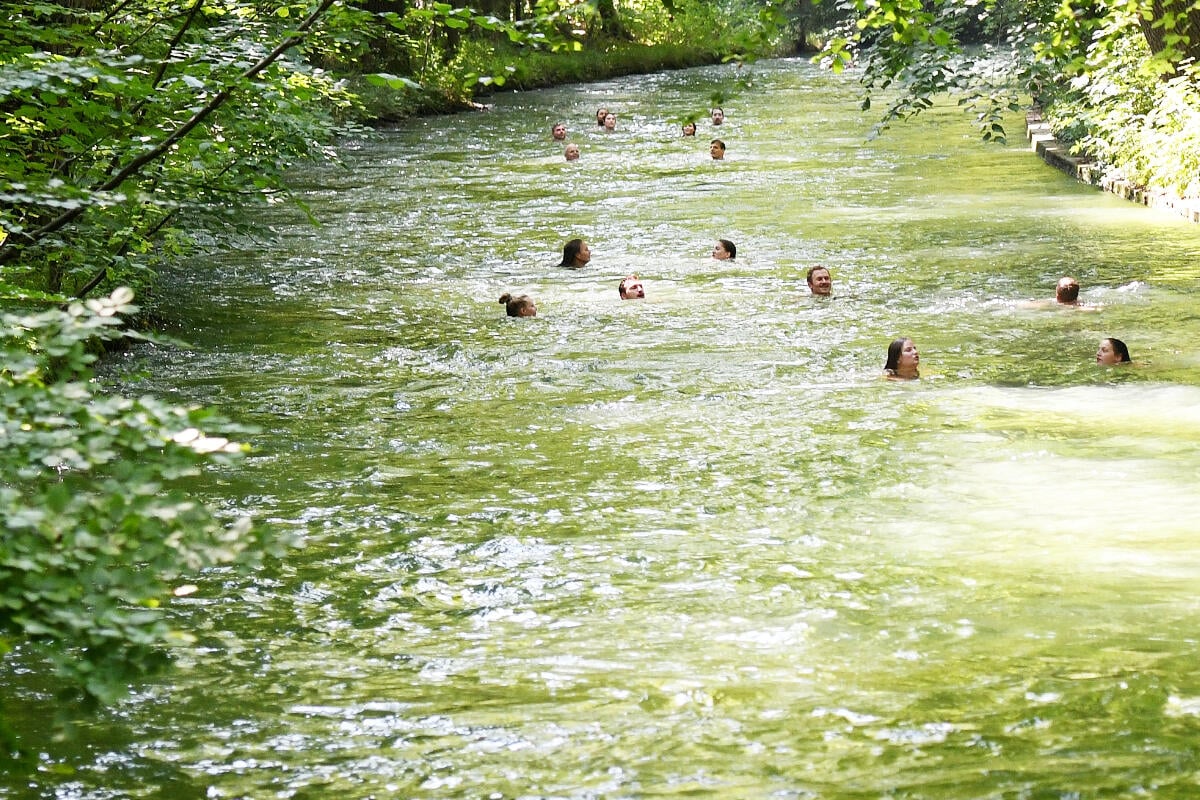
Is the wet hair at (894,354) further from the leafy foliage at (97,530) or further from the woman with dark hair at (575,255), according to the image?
the leafy foliage at (97,530)

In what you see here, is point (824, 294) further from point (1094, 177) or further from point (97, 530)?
point (97, 530)

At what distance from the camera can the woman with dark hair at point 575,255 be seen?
736 inches

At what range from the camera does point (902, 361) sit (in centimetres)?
1273

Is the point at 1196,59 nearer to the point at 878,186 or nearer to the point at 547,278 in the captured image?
the point at 878,186

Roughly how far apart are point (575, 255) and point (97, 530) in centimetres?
1494

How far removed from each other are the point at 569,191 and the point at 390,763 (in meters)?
20.4

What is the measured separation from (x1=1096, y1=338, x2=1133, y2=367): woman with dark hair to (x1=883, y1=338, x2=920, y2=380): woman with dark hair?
65.3 inches

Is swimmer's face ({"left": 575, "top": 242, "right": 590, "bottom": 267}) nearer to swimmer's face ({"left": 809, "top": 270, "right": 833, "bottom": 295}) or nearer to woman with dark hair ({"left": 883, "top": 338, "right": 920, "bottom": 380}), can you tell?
swimmer's face ({"left": 809, "top": 270, "right": 833, "bottom": 295})

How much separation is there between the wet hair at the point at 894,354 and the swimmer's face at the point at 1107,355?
181cm

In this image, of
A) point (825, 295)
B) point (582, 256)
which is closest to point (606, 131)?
point (582, 256)

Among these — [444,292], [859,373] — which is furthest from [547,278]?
[859,373]

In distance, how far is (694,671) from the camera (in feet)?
23.0

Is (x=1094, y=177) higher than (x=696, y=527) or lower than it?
higher

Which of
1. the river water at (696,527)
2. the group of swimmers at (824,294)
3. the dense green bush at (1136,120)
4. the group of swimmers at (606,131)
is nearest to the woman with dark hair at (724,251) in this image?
the group of swimmers at (824,294)
